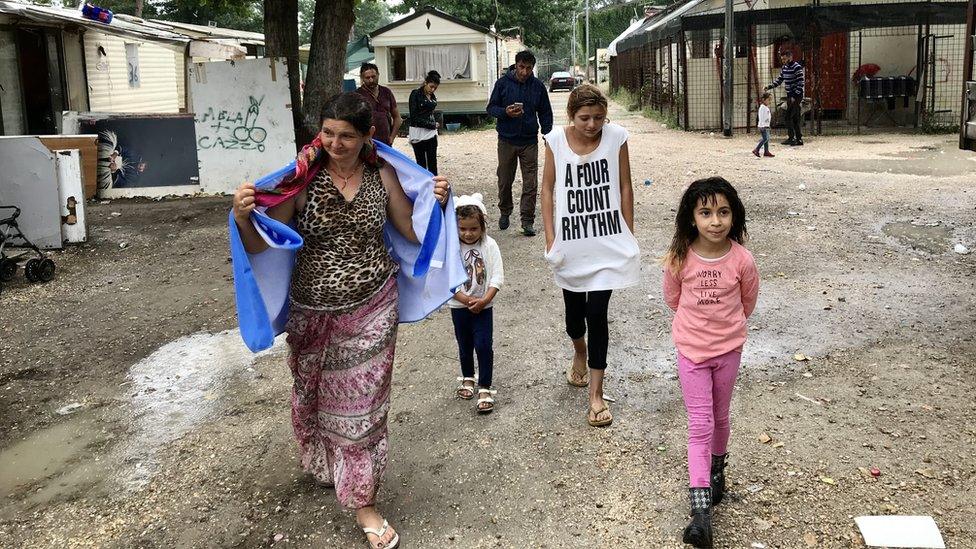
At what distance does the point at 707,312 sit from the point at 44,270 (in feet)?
22.3

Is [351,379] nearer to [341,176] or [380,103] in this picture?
[341,176]

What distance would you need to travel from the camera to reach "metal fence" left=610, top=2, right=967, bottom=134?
18.0 m

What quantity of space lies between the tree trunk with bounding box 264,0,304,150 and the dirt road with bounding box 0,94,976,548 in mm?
4328

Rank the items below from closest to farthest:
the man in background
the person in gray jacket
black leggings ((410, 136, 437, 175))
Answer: the man in background, the person in gray jacket, black leggings ((410, 136, 437, 175))

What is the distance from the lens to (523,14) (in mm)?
43688

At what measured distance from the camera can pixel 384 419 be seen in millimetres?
3445

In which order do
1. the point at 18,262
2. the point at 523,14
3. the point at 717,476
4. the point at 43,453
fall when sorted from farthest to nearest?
1. the point at 523,14
2. the point at 18,262
3. the point at 43,453
4. the point at 717,476

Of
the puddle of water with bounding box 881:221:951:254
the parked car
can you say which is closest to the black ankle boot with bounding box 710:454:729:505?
the puddle of water with bounding box 881:221:951:254

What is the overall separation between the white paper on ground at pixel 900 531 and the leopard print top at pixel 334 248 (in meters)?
2.19

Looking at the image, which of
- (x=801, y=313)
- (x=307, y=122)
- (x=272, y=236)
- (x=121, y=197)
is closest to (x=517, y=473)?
(x=272, y=236)

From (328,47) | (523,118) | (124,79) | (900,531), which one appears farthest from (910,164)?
(124,79)

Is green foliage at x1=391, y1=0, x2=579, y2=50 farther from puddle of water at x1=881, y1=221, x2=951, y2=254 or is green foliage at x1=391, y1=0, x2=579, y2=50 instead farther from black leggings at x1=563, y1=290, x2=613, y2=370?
black leggings at x1=563, y1=290, x2=613, y2=370

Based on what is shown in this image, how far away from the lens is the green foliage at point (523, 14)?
3988cm

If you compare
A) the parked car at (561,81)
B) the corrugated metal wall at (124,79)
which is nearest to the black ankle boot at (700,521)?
the corrugated metal wall at (124,79)
